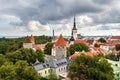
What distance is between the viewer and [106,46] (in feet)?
367

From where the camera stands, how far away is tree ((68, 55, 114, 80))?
116ft

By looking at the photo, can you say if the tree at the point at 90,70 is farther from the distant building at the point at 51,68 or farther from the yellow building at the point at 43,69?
the distant building at the point at 51,68

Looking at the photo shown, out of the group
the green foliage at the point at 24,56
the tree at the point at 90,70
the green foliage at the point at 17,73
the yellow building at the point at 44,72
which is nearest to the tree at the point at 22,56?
the green foliage at the point at 24,56

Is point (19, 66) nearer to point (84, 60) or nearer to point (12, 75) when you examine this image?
point (12, 75)

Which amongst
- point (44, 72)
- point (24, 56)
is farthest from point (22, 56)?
point (44, 72)

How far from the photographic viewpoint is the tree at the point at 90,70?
3550 centimetres

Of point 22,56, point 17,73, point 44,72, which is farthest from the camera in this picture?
point 22,56

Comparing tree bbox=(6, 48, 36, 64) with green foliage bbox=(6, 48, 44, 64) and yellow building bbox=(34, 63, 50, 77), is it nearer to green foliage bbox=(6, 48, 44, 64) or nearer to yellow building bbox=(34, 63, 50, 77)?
green foliage bbox=(6, 48, 44, 64)

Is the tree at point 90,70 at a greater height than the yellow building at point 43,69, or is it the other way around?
the tree at point 90,70

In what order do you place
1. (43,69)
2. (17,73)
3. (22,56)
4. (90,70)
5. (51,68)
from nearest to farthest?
(17,73), (90,70), (43,69), (51,68), (22,56)

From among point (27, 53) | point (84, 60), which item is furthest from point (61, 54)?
point (84, 60)

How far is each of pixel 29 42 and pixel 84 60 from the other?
148 ft

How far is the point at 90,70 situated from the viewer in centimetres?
3578

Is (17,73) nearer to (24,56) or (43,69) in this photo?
Result: (43,69)
